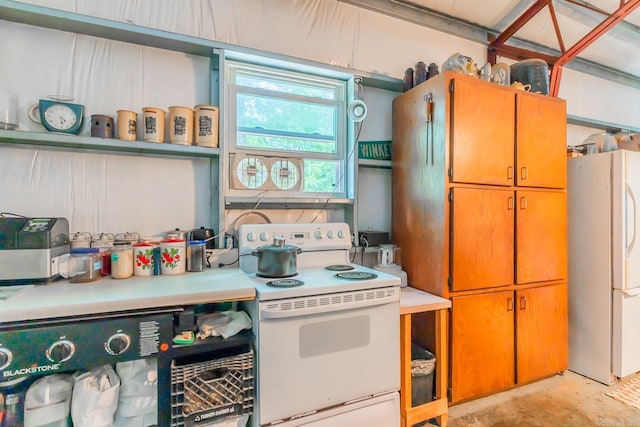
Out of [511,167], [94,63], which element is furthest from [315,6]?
[511,167]

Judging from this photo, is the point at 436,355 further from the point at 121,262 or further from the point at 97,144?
the point at 97,144

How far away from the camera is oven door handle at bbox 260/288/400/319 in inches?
52.0

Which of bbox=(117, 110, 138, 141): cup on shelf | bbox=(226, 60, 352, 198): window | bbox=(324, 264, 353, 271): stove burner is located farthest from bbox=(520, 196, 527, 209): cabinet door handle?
bbox=(117, 110, 138, 141): cup on shelf

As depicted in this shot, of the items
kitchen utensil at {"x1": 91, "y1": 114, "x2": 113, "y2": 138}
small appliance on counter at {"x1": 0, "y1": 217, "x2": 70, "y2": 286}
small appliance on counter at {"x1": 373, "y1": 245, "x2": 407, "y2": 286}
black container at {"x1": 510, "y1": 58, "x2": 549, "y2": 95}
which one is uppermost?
black container at {"x1": 510, "y1": 58, "x2": 549, "y2": 95}

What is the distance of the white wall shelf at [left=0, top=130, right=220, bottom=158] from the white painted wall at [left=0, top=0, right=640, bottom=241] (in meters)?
0.05

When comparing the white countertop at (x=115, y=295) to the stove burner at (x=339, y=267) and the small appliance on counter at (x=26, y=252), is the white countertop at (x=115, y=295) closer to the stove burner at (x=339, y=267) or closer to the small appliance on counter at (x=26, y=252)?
the small appliance on counter at (x=26, y=252)

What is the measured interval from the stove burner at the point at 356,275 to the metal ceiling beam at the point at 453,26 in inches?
80.0

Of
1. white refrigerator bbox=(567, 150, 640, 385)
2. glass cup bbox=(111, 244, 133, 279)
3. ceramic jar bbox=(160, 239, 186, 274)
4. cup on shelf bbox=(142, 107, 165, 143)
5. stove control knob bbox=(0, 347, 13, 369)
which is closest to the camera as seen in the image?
stove control knob bbox=(0, 347, 13, 369)

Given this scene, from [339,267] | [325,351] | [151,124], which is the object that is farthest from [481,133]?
[151,124]

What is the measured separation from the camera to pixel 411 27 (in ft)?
8.53

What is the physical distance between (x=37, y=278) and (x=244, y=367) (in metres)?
0.98

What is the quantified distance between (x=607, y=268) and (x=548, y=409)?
1.14m

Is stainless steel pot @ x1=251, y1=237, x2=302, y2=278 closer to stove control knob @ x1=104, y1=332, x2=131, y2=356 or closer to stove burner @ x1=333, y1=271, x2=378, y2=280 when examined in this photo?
stove burner @ x1=333, y1=271, x2=378, y2=280

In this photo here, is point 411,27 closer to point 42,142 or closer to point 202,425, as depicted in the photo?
point 42,142
